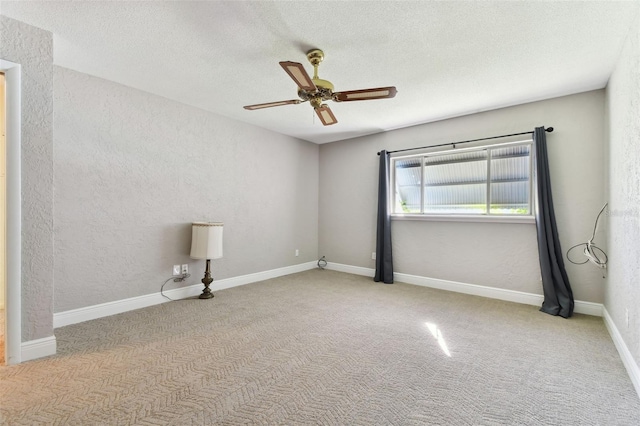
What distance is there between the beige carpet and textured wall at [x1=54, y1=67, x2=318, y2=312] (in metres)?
0.58

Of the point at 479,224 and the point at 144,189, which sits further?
the point at 479,224

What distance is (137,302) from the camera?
3.29m

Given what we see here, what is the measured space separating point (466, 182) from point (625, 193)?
6.31 feet

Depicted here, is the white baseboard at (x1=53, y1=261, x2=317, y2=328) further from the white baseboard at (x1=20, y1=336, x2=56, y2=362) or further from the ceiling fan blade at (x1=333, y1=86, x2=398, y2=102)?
the ceiling fan blade at (x1=333, y1=86, x2=398, y2=102)

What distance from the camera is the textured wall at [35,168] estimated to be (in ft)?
7.01

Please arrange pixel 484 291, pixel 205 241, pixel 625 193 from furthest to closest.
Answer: pixel 484 291 → pixel 205 241 → pixel 625 193

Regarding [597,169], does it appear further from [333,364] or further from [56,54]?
[56,54]

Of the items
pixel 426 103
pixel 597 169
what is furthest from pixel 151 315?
pixel 597 169

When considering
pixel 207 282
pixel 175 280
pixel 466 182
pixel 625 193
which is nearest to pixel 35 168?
pixel 175 280

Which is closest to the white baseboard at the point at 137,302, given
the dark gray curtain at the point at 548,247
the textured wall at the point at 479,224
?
the textured wall at the point at 479,224

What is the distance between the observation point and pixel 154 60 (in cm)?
265

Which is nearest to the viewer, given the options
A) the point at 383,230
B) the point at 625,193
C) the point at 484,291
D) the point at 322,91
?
the point at 625,193

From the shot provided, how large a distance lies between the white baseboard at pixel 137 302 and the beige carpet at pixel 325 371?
14 centimetres

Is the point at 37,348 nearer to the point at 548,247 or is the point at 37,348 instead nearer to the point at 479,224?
the point at 479,224
